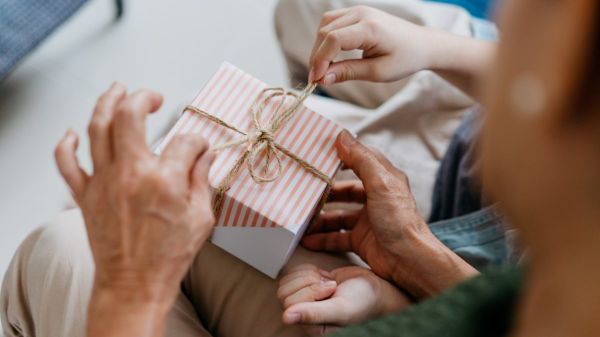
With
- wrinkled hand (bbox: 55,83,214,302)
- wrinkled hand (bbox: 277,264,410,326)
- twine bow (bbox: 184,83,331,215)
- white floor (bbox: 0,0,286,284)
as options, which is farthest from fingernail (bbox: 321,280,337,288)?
white floor (bbox: 0,0,286,284)

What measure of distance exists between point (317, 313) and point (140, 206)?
10.1 inches

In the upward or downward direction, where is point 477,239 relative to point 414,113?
downward

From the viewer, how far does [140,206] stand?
55 cm

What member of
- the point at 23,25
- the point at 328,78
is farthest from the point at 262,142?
the point at 23,25

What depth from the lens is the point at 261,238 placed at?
0.73 metres

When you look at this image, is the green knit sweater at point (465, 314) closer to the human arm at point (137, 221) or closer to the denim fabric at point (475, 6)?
the human arm at point (137, 221)

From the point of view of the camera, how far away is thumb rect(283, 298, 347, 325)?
70 centimetres

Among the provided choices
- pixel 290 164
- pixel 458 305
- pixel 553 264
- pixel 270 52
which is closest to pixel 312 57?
pixel 290 164

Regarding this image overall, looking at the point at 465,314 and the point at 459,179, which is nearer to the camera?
the point at 465,314

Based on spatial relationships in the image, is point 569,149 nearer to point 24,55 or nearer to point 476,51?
point 476,51

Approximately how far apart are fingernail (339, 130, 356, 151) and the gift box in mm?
12

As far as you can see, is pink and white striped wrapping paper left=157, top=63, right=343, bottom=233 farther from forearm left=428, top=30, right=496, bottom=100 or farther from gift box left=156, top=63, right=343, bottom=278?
forearm left=428, top=30, right=496, bottom=100

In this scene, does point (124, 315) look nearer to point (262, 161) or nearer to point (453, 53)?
point (262, 161)

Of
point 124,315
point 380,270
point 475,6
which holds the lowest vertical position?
point 380,270
